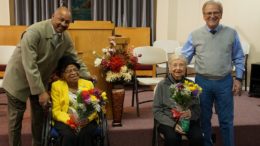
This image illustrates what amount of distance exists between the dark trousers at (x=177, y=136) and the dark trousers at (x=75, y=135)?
565 mm

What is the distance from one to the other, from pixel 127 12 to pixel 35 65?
4236 millimetres

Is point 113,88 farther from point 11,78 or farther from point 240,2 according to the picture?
point 240,2

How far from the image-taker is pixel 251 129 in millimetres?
3707

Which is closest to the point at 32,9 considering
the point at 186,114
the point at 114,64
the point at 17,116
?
the point at 114,64

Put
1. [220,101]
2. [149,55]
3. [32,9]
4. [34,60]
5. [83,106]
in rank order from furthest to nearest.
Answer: [32,9], [149,55], [220,101], [83,106], [34,60]

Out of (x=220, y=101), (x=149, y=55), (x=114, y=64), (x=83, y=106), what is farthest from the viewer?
(x=149, y=55)

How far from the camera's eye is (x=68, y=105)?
2732 millimetres

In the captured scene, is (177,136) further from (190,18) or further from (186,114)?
(190,18)

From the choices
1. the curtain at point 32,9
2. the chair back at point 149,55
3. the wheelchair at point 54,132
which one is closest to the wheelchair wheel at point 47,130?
the wheelchair at point 54,132

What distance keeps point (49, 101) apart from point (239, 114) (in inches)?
98.2

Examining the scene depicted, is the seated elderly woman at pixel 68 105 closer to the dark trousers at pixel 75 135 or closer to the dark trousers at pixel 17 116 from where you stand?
the dark trousers at pixel 75 135

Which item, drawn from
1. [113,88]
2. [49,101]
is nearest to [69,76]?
[49,101]

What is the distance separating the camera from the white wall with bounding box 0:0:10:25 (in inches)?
249

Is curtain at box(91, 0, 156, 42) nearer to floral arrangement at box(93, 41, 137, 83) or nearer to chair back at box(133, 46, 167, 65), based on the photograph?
chair back at box(133, 46, 167, 65)
